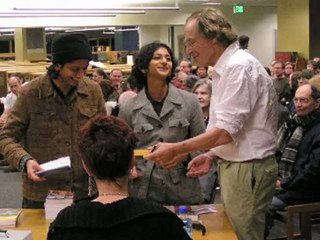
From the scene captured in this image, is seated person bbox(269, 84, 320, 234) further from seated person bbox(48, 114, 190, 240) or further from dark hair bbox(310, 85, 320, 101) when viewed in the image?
seated person bbox(48, 114, 190, 240)

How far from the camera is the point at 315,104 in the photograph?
4875 millimetres

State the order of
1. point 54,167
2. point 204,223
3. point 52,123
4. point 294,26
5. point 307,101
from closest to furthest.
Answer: point 54,167 < point 204,223 < point 52,123 < point 307,101 < point 294,26

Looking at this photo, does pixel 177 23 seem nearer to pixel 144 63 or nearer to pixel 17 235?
pixel 144 63

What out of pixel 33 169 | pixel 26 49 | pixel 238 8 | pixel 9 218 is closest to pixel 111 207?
pixel 33 169

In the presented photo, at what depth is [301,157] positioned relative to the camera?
4672 mm

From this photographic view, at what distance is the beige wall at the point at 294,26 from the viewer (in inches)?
602

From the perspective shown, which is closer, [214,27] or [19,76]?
[214,27]

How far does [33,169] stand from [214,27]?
106 centimetres

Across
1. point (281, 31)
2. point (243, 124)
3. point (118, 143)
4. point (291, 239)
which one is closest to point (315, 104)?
point (291, 239)

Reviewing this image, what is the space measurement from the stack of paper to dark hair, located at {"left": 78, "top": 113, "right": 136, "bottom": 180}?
102 centimetres

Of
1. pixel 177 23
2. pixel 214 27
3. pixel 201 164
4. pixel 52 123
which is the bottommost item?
pixel 201 164

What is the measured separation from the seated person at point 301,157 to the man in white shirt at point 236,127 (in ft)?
6.19

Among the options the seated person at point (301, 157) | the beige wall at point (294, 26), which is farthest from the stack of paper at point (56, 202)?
the beige wall at point (294, 26)

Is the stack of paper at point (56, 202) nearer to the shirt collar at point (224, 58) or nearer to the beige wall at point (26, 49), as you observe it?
the shirt collar at point (224, 58)
